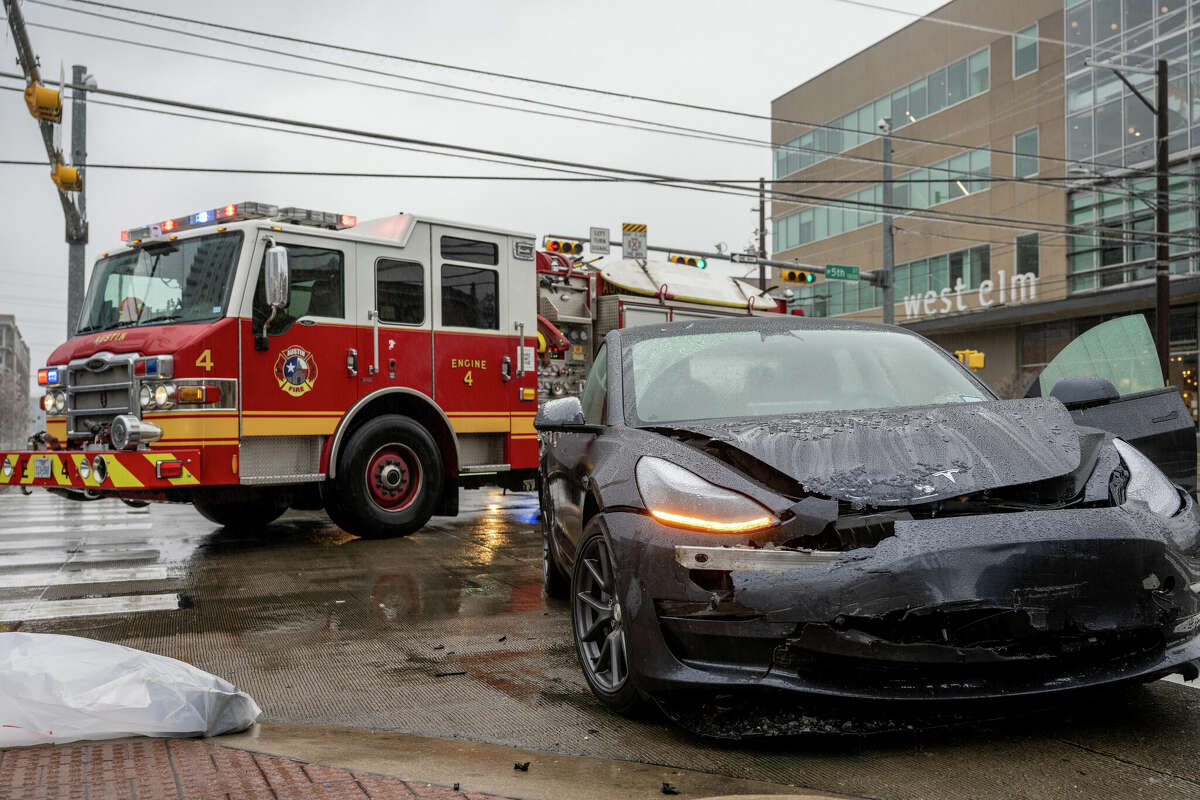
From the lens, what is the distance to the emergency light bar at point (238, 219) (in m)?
8.90

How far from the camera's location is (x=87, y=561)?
8312 mm

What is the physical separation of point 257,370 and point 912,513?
258 inches

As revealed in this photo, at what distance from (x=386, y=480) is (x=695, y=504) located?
637 centimetres

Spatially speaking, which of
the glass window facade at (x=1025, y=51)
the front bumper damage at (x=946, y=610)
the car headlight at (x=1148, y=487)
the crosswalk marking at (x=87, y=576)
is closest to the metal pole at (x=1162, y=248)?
the glass window facade at (x=1025, y=51)

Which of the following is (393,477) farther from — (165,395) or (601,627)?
(601,627)

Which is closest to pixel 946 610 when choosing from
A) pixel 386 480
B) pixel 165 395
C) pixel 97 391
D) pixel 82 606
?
pixel 82 606

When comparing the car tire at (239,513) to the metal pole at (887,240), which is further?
the metal pole at (887,240)

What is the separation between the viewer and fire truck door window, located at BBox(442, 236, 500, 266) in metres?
10.0

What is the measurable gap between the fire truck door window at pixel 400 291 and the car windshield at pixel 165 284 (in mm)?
1362

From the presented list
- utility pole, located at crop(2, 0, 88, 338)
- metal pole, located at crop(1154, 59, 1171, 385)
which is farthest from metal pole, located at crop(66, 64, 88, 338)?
metal pole, located at crop(1154, 59, 1171, 385)

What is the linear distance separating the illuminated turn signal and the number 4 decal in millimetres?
5863

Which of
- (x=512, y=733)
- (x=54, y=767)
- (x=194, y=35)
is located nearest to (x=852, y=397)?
(x=512, y=733)

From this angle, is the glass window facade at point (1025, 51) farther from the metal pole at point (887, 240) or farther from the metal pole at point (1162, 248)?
the metal pole at point (1162, 248)

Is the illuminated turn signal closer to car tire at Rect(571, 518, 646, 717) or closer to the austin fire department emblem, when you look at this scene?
car tire at Rect(571, 518, 646, 717)
